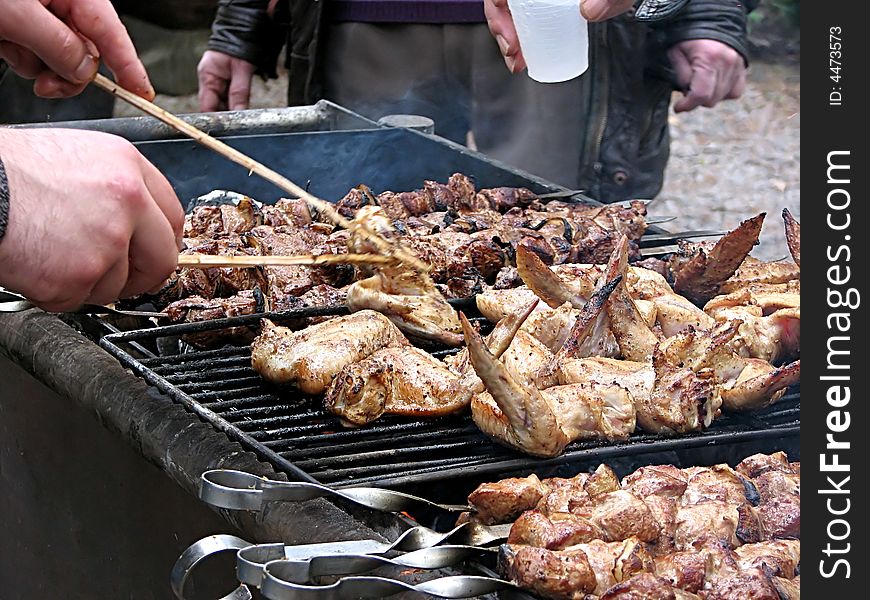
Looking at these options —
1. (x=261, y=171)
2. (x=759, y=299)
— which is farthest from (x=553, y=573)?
(x=261, y=171)

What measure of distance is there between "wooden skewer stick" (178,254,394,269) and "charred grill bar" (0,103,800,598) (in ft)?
1.13

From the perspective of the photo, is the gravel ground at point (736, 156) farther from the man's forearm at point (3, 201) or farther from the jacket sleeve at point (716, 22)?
the man's forearm at point (3, 201)

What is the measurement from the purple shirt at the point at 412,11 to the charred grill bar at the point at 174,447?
103 inches

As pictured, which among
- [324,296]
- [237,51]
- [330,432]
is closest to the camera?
[330,432]

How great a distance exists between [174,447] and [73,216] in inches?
27.6

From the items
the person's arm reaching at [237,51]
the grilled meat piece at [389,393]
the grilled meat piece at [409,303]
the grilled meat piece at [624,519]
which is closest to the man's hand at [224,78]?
the person's arm reaching at [237,51]

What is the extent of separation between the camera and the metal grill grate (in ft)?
8.35

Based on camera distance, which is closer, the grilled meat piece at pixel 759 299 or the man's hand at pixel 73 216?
the man's hand at pixel 73 216

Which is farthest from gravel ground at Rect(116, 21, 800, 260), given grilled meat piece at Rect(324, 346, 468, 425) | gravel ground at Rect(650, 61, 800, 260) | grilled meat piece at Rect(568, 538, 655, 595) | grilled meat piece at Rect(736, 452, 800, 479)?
grilled meat piece at Rect(568, 538, 655, 595)

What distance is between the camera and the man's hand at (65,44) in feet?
11.1

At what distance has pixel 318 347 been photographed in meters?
3.07
